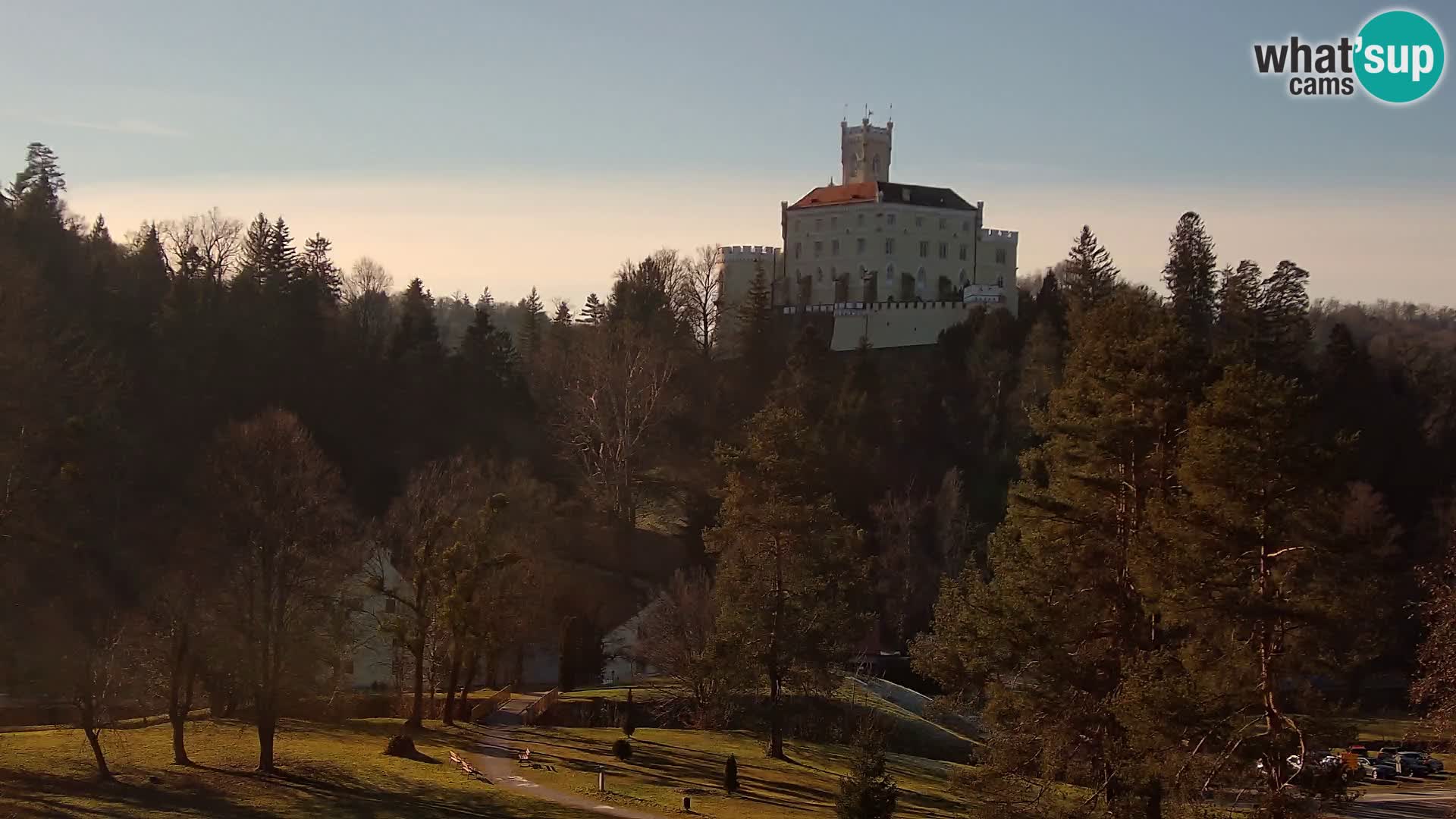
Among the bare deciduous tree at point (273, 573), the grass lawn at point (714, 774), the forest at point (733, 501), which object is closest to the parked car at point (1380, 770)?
the forest at point (733, 501)

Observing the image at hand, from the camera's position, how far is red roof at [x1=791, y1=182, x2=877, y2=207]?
327 ft

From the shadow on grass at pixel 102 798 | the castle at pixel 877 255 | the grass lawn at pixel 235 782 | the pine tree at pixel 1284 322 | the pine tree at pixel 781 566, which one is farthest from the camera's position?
the castle at pixel 877 255

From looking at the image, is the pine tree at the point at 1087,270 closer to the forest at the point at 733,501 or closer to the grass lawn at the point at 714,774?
the forest at the point at 733,501

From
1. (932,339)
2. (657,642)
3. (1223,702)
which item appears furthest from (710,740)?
(932,339)

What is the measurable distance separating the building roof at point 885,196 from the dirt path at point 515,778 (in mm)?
68313

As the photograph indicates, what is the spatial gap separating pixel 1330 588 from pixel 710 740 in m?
23.0

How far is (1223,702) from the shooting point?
2000 cm

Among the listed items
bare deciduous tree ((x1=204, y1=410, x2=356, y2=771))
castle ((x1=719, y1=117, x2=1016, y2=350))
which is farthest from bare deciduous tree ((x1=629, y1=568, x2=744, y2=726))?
castle ((x1=719, y1=117, x2=1016, y2=350))

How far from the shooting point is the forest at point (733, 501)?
20.5 meters

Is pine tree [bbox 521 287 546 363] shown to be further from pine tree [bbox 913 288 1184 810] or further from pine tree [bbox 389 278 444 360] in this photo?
pine tree [bbox 913 288 1184 810]

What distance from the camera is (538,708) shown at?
42.2 meters

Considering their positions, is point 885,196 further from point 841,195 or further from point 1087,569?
point 1087,569

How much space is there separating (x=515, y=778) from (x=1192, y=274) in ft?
198

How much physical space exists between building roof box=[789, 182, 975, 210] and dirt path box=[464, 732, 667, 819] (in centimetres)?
6831
